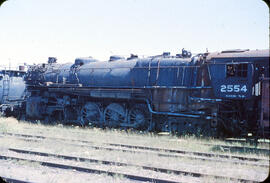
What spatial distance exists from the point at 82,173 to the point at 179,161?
9.64ft

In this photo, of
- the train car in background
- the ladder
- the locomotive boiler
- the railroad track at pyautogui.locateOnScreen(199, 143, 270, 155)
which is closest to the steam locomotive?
the locomotive boiler

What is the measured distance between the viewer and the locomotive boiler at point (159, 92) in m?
12.1

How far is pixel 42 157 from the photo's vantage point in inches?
363

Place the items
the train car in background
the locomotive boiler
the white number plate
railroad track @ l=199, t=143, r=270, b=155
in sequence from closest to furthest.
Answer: railroad track @ l=199, t=143, r=270, b=155, the white number plate, the locomotive boiler, the train car in background

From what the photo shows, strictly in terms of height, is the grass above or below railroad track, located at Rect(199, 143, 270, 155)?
below

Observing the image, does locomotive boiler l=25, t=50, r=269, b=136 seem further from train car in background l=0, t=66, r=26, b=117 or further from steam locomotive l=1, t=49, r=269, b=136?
train car in background l=0, t=66, r=26, b=117

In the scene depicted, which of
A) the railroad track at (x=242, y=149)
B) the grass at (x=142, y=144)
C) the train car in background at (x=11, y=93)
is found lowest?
the grass at (x=142, y=144)

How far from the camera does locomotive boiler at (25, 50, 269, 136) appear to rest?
12.1 meters

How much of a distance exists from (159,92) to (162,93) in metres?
0.17

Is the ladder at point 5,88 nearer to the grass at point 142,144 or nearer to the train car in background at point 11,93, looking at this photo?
the train car in background at point 11,93

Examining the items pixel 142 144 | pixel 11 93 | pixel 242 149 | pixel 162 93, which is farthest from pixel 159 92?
→ pixel 11 93

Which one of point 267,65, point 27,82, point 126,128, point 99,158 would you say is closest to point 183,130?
point 126,128

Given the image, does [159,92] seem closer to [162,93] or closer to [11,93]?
[162,93]

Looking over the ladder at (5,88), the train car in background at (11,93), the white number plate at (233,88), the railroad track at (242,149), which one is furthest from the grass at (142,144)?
the ladder at (5,88)
